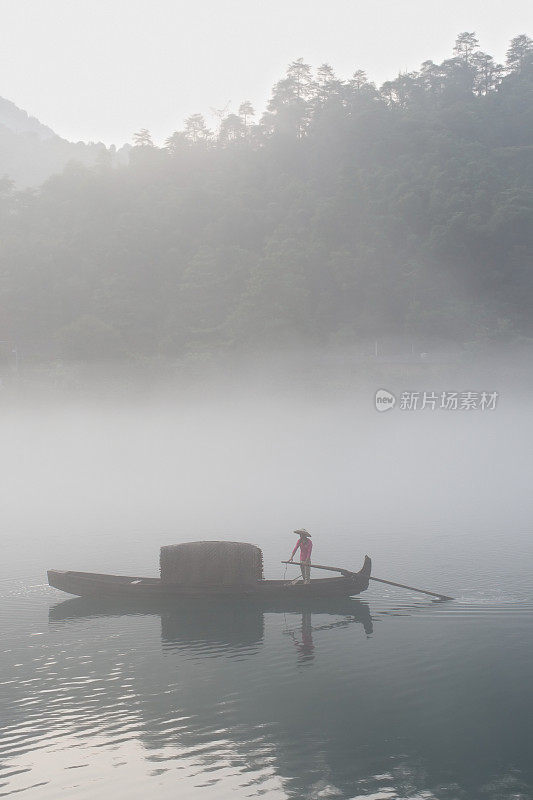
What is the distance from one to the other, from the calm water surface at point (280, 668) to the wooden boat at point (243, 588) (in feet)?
2.23

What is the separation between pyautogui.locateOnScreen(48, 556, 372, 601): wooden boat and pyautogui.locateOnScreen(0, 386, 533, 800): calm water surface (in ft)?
2.23

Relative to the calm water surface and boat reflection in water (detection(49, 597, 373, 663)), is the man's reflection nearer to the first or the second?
boat reflection in water (detection(49, 597, 373, 663))

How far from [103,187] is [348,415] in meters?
77.1

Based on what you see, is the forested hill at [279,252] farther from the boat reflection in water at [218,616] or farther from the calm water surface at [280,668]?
the boat reflection in water at [218,616]

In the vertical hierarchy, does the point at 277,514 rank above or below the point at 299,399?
below

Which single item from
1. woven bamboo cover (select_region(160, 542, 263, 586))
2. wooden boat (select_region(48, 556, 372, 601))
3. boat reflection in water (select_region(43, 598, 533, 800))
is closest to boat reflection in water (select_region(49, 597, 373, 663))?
boat reflection in water (select_region(43, 598, 533, 800))

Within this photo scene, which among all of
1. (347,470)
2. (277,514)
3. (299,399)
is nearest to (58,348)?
(299,399)

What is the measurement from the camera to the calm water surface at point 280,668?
63.8 ft

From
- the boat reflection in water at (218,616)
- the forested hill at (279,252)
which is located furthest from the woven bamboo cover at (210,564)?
the forested hill at (279,252)

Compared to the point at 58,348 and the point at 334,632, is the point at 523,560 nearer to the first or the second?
the point at 334,632

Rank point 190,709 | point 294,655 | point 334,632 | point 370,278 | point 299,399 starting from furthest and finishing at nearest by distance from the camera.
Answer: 1. point 370,278
2. point 299,399
3. point 334,632
4. point 294,655
5. point 190,709

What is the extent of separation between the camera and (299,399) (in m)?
126

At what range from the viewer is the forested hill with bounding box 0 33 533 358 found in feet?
427

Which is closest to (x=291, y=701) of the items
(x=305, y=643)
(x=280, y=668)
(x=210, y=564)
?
(x=280, y=668)
